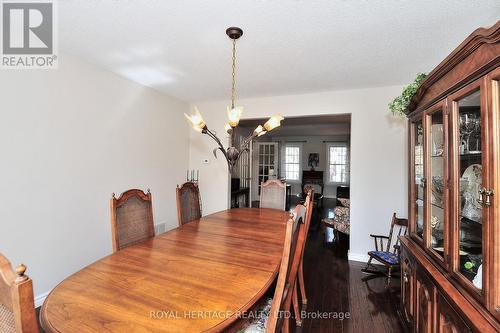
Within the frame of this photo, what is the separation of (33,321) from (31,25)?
2388mm

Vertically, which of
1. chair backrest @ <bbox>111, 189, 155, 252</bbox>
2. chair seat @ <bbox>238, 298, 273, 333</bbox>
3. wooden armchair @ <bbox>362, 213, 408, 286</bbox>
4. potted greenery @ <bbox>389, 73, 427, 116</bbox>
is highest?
potted greenery @ <bbox>389, 73, 427, 116</bbox>

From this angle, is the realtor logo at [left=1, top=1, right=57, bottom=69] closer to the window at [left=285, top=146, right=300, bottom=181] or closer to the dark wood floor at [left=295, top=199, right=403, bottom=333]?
the dark wood floor at [left=295, top=199, right=403, bottom=333]

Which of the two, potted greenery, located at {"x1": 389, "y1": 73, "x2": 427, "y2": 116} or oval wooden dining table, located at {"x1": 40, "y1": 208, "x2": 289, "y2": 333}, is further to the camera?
potted greenery, located at {"x1": 389, "y1": 73, "x2": 427, "y2": 116}

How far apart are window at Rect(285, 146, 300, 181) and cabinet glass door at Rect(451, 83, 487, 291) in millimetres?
8315

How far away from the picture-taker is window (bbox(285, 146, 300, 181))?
9641 millimetres

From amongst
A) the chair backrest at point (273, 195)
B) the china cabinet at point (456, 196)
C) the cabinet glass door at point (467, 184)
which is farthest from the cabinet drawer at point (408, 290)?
the chair backrest at point (273, 195)

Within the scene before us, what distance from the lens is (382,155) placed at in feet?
11.0

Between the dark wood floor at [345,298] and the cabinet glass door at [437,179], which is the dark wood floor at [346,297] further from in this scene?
the cabinet glass door at [437,179]

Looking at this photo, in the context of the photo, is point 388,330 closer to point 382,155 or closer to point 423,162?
point 423,162

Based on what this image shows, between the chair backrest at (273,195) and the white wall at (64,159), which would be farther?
the chair backrest at (273,195)

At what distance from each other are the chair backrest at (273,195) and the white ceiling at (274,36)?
1445 mm

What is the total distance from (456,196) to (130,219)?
7.13ft

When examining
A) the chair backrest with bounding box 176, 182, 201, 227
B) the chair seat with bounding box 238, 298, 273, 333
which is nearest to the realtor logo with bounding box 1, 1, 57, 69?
the chair backrest with bounding box 176, 182, 201, 227

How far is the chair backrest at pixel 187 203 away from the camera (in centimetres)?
240
